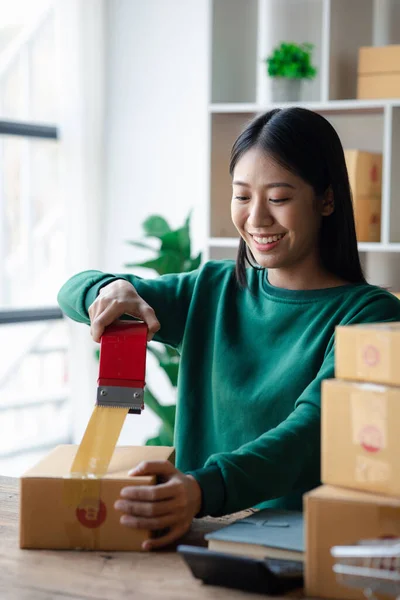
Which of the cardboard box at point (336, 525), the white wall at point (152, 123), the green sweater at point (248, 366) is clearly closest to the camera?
the cardboard box at point (336, 525)

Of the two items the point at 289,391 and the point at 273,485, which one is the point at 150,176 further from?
the point at 273,485

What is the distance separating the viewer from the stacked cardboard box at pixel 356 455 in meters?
1.13

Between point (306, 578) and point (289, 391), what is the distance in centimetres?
56

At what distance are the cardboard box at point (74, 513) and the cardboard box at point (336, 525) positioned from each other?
263 mm

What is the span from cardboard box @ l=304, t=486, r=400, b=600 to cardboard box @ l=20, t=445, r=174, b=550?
26 centimetres

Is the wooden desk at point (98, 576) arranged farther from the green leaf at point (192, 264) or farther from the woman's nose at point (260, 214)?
the green leaf at point (192, 264)

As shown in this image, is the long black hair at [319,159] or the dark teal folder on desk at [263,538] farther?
the long black hair at [319,159]

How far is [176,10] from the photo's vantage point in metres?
4.39

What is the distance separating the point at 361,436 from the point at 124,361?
0.44 meters

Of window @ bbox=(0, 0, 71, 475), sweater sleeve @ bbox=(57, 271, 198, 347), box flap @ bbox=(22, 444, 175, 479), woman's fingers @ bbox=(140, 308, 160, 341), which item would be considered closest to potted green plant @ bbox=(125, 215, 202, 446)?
window @ bbox=(0, 0, 71, 475)

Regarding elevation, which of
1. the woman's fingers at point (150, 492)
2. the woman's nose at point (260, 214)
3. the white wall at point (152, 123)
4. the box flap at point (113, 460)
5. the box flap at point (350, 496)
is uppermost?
the white wall at point (152, 123)

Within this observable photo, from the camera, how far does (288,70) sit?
138 inches

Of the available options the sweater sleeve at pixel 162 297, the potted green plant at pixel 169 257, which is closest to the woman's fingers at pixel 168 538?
the sweater sleeve at pixel 162 297

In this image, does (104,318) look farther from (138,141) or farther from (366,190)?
(138,141)
